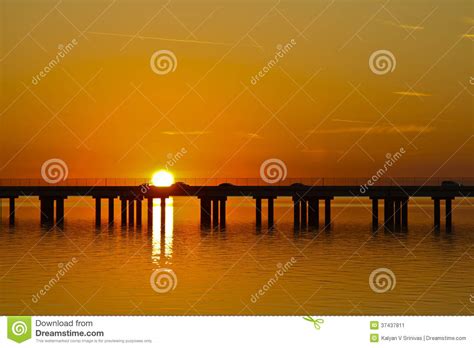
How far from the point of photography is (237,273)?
3538 centimetres

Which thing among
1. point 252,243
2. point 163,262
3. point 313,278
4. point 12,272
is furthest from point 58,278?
point 252,243

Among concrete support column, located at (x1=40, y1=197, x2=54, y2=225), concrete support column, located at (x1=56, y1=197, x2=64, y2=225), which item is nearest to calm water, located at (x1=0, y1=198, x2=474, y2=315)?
concrete support column, located at (x1=56, y1=197, x2=64, y2=225)

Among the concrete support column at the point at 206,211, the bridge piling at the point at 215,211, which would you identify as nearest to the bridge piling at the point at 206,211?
the concrete support column at the point at 206,211

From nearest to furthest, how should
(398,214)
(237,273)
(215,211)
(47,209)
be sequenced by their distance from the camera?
(237,273) < (215,211) < (398,214) < (47,209)

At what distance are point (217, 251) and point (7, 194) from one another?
3432cm

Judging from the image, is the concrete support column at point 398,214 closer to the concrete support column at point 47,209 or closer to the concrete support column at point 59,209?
the concrete support column at point 59,209

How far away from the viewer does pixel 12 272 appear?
3659cm

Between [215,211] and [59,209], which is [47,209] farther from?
[215,211]

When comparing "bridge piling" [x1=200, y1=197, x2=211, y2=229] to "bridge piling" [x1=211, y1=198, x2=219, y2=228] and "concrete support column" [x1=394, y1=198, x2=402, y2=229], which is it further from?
"concrete support column" [x1=394, y1=198, x2=402, y2=229]

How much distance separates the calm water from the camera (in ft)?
87.0

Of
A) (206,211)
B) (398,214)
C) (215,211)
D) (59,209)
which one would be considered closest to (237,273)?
(215,211)

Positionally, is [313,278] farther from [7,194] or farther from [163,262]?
[7,194]
